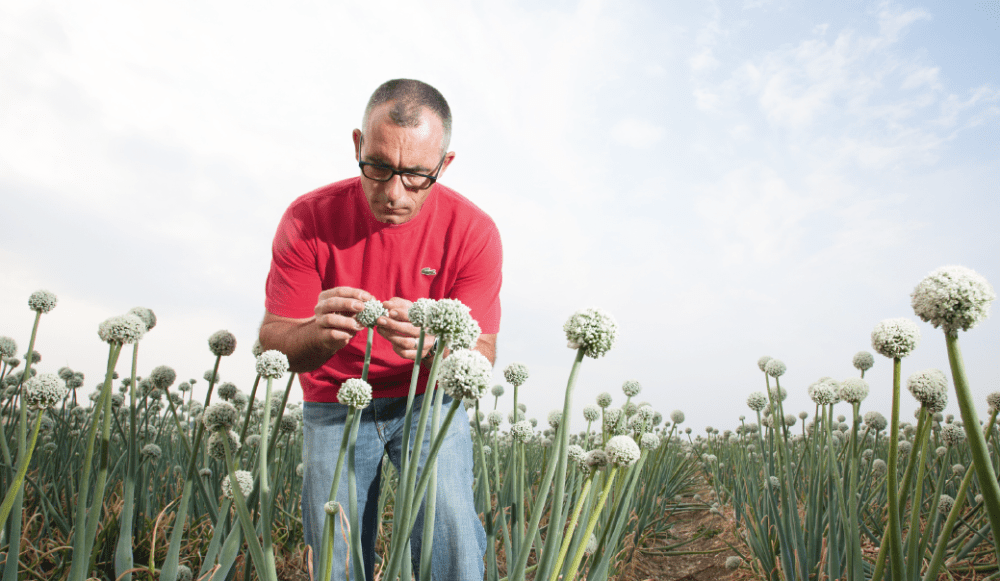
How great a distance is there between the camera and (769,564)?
308 cm

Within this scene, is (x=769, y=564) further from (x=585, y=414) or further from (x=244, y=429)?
(x=244, y=429)

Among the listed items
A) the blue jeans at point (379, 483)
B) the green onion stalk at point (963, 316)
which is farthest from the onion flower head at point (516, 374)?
the green onion stalk at point (963, 316)

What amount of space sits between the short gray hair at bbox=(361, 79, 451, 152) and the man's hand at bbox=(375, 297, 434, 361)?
1022 mm

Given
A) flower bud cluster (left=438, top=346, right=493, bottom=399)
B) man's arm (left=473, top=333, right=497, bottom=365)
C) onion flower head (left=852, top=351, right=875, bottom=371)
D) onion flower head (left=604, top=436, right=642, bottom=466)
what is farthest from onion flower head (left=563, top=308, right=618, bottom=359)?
onion flower head (left=852, top=351, right=875, bottom=371)

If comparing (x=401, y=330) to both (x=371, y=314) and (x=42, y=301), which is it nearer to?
(x=371, y=314)

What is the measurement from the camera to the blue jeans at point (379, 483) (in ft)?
8.22

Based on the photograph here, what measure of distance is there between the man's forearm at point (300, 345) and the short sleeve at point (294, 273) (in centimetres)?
31

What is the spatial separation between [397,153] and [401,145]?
40 millimetres

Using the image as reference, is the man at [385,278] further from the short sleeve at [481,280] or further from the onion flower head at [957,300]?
the onion flower head at [957,300]

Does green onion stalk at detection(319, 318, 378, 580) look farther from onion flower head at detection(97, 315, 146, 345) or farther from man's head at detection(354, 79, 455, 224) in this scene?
man's head at detection(354, 79, 455, 224)

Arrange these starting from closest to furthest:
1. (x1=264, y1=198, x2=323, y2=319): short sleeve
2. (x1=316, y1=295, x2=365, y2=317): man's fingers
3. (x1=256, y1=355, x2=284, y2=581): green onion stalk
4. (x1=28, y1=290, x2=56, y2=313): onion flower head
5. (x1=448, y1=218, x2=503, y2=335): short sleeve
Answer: (x1=256, y1=355, x2=284, y2=581): green onion stalk → (x1=316, y1=295, x2=365, y2=317): man's fingers → (x1=28, y1=290, x2=56, y2=313): onion flower head → (x1=264, y1=198, x2=323, y2=319): short sleeve → (x1=448, y1=218, x2=503, y2=335): short sleeve

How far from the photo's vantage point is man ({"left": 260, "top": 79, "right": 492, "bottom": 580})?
2.50 m

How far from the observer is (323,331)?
1916mm

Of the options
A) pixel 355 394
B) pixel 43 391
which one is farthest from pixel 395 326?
pixel 43 391
